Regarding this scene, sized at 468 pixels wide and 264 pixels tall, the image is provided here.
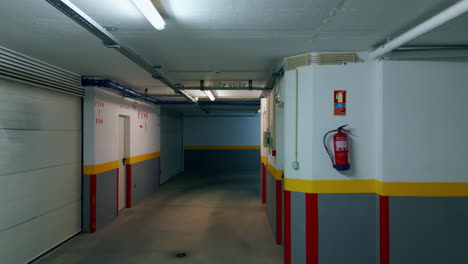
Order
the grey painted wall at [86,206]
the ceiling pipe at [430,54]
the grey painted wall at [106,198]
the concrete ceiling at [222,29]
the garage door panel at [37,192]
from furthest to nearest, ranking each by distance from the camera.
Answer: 1. the grey painted wall at [106,198]
2. the grey painted wall at [86,206]
3. the garage door panel at [37,192]
4. the ceiling pipe at [430,54]
5. the concrete ceiling at [222,29]

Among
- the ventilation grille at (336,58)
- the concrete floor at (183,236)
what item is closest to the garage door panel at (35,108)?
the concrete floor at (183,236)

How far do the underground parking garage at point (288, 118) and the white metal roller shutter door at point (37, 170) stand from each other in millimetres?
19

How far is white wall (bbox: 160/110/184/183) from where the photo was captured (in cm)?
933

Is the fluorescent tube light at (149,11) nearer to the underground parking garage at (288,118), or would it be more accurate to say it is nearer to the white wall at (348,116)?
the underground parking garage at (288,118)

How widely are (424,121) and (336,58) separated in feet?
4.04

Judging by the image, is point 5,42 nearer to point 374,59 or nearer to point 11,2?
point 11,2

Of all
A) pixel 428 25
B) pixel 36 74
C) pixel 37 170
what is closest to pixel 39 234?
pixel 37 170

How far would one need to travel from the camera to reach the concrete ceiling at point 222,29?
219 cm

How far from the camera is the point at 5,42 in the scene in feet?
9.80

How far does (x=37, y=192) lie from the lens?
3.77 meters

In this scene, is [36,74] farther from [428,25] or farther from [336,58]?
[428,25]

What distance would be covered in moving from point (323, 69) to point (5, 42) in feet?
11.8

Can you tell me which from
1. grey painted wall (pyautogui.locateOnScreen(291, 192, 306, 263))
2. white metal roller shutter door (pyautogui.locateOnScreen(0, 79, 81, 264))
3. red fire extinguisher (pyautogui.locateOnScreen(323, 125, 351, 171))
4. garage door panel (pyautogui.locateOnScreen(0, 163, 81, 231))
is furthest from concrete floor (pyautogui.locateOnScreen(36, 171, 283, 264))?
red fire extinguisher (pyautogui.locateOnScreen(323, 125, 351, 171))

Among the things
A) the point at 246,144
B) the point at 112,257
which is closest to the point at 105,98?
the point at 112,257
